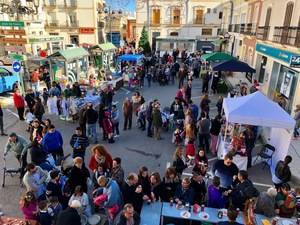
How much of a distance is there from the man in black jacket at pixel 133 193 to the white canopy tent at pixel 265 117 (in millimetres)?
3836

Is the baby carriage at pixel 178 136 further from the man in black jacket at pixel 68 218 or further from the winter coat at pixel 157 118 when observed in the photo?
the man in black jacket at pixel 68 218

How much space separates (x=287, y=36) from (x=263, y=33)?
14.9 feet

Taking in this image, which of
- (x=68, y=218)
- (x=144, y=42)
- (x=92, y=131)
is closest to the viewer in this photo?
(x=68, y=218)

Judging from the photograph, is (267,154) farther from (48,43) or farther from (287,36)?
(48,43)

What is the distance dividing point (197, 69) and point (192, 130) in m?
14.2

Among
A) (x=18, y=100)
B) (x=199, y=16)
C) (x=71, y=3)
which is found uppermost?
(x=71, y=3)

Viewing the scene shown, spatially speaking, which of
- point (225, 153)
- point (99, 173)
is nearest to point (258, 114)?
point (225, 153)

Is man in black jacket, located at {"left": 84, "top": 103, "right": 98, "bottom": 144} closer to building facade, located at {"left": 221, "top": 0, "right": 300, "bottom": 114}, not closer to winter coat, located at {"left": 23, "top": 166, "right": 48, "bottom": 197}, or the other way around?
winter coat, located at {"left": 23, "top": 166, "right": 48, "bottom": 197}

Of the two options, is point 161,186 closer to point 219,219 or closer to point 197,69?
point 219,219

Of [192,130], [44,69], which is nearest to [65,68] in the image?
[44,69]

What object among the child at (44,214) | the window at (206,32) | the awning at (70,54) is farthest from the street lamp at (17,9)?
the window at (206,32)

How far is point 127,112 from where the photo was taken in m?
10.9

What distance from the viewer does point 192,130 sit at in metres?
8.81

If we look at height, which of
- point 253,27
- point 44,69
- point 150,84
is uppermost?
point 253,27
